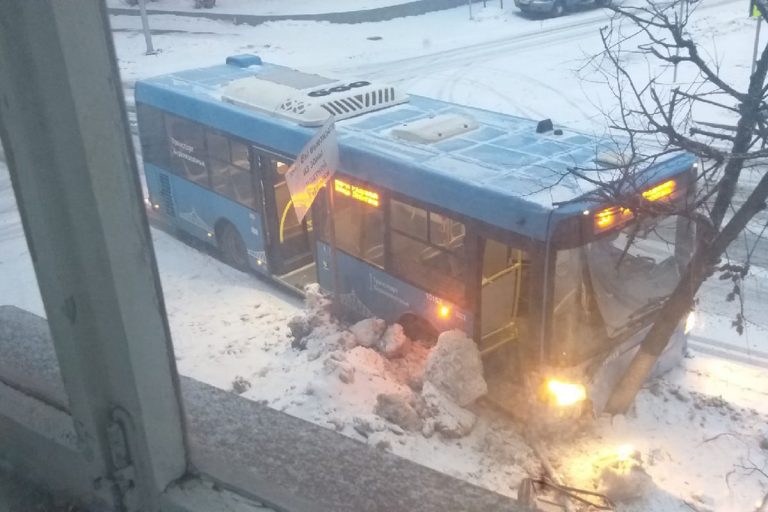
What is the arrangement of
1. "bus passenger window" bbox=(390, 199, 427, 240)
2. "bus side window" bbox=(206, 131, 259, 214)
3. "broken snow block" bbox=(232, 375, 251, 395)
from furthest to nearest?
1. "bus side window" bbox=(206, 131, 259, 214)
2. "bus passenger window" bbox=(390, 199, 427, 240)
3. "broken snow block" bbox=(232, 375, 251, 395)

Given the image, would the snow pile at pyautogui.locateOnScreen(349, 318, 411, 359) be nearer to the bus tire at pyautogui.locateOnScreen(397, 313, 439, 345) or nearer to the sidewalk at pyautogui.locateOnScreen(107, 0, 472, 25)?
the bus tire at pyautogui.locateOnScreen(397, 313, 439, 345)

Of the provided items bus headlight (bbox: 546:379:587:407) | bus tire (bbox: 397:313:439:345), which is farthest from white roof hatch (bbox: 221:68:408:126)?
bus headlight (bbox: 546:379:587:407)

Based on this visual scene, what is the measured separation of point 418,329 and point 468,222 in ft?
4.79

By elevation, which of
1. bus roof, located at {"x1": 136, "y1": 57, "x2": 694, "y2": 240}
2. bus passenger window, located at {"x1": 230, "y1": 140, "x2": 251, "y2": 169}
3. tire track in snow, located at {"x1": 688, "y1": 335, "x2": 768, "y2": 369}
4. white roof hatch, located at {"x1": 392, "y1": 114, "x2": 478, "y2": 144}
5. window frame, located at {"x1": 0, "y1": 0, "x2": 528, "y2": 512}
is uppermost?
window frame, located at {"x1": 0, "y1": 0, "x2": 528, "y2": 512}

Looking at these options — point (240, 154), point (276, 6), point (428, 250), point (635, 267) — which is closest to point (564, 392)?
point (635, 267)

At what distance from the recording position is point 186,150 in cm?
1004

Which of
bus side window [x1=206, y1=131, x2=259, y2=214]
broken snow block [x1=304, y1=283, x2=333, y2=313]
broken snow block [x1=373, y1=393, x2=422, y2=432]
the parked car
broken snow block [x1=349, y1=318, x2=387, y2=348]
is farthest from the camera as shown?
the parked car

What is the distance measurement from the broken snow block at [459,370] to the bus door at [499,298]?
0.17 m

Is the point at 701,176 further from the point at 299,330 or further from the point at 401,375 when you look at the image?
the point at 299,330

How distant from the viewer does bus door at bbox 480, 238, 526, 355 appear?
6.52 metres

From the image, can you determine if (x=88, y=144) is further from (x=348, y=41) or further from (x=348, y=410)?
(x=348, y=41)

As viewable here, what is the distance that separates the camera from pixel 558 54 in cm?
1989

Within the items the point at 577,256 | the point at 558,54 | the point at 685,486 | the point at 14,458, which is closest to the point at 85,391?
the point at 14,458

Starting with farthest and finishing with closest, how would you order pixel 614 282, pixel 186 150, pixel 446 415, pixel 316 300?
pixel 186 150, pixel 316 300, pixel 446 415, pixel 614 282
